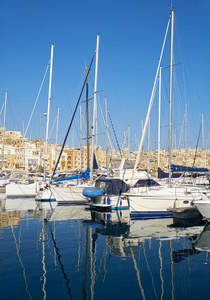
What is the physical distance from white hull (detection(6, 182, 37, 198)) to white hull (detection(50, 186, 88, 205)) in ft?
26.5

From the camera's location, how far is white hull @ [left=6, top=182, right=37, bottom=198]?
33.2m

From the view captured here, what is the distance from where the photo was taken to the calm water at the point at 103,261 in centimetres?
762

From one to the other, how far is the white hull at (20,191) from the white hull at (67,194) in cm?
808

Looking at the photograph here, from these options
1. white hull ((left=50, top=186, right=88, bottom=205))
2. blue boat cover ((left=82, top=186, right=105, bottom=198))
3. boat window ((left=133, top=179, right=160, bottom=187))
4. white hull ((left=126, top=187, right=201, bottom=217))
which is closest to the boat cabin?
blue boat cover ((left=82, top=186, right=105, bottom=198))

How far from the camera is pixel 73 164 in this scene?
11600cm

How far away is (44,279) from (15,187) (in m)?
26.5

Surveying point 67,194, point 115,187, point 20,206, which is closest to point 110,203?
point 115,187

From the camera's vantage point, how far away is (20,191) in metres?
33.5

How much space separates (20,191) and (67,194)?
9499 millimetres

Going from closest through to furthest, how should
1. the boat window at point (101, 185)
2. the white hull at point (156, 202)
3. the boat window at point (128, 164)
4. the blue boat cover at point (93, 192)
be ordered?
1. the white hull at point (156, 202)
2. the blue boat cover at point (93, 192)
3. the boat window at point (101, 185)
4. the boat window at point (128, 164)

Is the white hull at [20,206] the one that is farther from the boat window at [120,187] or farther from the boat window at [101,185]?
the boat window at [120,187]

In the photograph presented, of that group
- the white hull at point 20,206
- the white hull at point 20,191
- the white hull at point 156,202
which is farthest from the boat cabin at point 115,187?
the white hull at point 20,191

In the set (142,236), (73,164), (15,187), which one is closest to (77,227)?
(142,236)

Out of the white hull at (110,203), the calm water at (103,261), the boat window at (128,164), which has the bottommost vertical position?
the calm water at (103,261)
